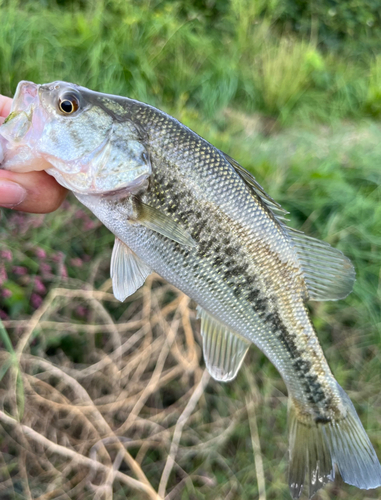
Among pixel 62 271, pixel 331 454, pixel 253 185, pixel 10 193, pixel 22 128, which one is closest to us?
pixel 22 128

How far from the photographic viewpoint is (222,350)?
160 centimetres

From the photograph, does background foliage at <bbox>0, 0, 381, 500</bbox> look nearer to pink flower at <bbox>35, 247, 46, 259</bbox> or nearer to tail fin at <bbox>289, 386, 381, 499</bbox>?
pink flower at <bbox>35, 247, 46, 259</bbox>

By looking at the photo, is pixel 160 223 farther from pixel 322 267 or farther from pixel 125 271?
pixel 322 267

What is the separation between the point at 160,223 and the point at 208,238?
0.20 meters

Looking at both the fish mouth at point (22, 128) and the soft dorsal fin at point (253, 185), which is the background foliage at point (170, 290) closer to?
the fish mouth at point (22, 128)

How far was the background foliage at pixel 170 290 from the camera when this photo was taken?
6.75ft

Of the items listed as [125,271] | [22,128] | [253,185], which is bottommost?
[125,271]

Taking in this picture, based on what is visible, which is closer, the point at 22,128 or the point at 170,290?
the point at 22,128

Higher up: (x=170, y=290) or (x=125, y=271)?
(x=125, y=271)

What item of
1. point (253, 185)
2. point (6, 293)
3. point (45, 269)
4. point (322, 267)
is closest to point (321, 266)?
point (322, 267)

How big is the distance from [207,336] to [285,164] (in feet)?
6.88

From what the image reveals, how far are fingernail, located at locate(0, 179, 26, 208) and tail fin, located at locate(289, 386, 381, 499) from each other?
1599 millimetres

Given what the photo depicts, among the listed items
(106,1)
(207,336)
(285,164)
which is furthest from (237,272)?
(106,1)

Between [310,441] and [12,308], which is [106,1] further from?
[310,441]
